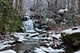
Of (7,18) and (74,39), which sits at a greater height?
(7,18)

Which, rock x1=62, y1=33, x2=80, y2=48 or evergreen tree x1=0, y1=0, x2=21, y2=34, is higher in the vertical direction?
evergreen tree x1=0, y1=0, x2=21, y2=34

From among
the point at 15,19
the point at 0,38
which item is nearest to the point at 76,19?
the point at 15,19

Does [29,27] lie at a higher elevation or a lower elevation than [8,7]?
lower

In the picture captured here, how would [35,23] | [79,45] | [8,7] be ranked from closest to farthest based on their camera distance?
[79,45] → [8,7] → [35,23]

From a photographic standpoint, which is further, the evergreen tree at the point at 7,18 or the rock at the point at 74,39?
the evergreen tree at the point at 7,18

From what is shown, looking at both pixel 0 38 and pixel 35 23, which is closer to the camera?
pixel 0 38

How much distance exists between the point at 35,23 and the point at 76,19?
5971 millimetres

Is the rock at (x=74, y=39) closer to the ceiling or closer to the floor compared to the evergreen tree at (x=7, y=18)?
closer to the floor

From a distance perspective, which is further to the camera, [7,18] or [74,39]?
[7,18]

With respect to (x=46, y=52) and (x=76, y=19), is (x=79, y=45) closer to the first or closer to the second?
(x=46, y=52)

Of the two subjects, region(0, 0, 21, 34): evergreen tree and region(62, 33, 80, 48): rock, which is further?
region(0, 0, 21, 34): evergreen tree

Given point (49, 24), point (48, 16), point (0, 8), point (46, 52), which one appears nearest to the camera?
point (46, 52)

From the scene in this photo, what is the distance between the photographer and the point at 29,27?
1291cm

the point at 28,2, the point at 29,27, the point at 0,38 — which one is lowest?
the point at 29,27
